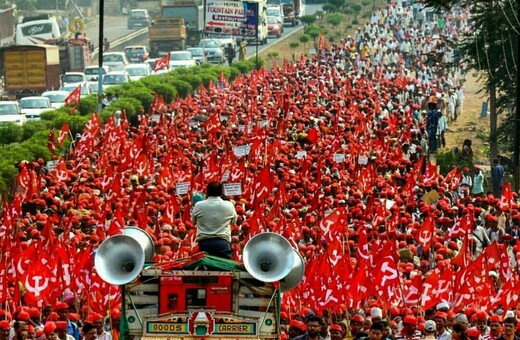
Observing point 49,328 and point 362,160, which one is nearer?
point 49,328

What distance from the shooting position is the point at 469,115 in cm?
5359

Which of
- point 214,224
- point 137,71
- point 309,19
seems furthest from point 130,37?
point 214,224

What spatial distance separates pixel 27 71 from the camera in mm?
56312

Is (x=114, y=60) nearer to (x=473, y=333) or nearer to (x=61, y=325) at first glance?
(x=61, y=325)

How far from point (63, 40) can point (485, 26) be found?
3291 centimetres

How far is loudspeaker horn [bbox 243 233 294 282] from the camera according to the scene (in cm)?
1349

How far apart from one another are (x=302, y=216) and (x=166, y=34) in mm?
50236

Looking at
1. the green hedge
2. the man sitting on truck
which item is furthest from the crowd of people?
the green hedge

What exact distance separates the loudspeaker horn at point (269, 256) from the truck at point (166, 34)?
198 feet

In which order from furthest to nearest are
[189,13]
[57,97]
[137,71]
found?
[189,13] → [137,71] → [57,97]

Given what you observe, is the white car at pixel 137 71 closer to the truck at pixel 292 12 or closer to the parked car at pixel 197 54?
the parked car at pixel 197 54

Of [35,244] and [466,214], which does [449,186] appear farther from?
[35,244]

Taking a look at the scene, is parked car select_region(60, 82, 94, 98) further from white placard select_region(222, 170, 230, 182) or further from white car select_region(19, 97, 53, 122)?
white placard select_region(222, 170, 230, 182)

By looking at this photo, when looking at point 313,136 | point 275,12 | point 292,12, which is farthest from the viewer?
point 292,12
